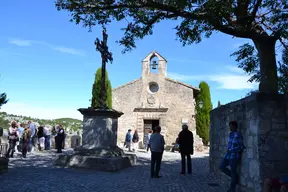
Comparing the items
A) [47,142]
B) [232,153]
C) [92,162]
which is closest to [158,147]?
[92,162]

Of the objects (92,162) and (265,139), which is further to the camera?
(92,162)

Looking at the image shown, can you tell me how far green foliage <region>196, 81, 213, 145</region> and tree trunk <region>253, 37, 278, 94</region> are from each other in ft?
67.2

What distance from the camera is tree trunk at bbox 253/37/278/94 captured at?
5.61 meters

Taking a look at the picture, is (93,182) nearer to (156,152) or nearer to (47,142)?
(156,152)

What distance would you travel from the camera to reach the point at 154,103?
2309cm

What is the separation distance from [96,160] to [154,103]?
15.1 meters

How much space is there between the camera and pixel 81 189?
5535 mm

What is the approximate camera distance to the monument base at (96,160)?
26.8 feet

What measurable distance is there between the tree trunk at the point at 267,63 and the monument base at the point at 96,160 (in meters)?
4.92

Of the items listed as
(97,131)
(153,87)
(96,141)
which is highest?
(153,87)

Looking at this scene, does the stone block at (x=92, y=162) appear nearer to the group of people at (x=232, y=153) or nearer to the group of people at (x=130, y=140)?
the group of people at (x=232, y=153)

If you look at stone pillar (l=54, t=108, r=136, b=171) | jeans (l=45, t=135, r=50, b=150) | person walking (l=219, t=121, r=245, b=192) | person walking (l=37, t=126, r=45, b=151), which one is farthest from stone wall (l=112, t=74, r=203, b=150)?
person walking (l=219, t=121, r=245, b=192)

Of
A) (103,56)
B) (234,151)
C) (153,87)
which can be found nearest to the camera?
(234,151)

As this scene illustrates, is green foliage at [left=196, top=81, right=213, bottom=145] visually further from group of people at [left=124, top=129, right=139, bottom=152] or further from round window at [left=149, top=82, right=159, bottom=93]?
group of people at [left=124, top=129, right=139, bottom=152]
